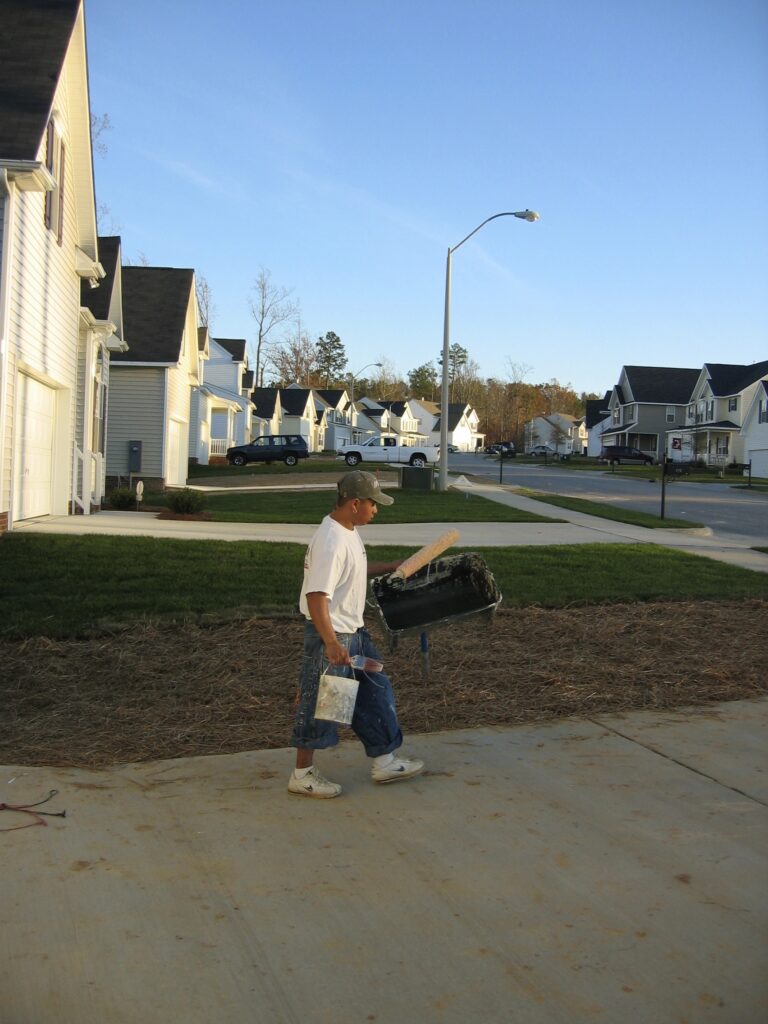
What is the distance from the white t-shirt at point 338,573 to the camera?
455 cm

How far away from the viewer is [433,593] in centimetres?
659

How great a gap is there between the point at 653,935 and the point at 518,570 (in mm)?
8274

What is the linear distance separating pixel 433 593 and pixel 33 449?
9.99 m

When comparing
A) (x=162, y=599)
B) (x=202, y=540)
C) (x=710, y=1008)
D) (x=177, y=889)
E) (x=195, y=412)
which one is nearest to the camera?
(x=710, y=1008)

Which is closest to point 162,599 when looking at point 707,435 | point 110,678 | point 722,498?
point 110,678

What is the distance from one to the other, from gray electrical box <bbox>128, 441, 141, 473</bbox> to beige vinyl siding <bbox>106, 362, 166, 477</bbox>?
15cm

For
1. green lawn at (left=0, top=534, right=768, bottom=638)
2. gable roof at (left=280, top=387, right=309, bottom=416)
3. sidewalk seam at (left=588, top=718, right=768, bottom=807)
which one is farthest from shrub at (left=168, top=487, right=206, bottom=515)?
gable roof at (left=280, top=387, right=309, bottom=416)

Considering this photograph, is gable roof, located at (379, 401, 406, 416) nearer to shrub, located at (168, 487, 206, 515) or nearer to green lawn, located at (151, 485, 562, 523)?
green lawn, located at (151, 485, 562, 523)

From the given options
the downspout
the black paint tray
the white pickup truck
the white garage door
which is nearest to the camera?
the black paint tray

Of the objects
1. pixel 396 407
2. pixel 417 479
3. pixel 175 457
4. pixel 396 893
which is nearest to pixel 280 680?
pixel 396 893

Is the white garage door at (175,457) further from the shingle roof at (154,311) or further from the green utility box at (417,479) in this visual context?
the green utility box at (417,479)

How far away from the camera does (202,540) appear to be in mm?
13109

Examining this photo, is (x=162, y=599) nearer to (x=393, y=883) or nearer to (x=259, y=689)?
(x=259, y=689)

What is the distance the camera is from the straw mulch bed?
5.51m
